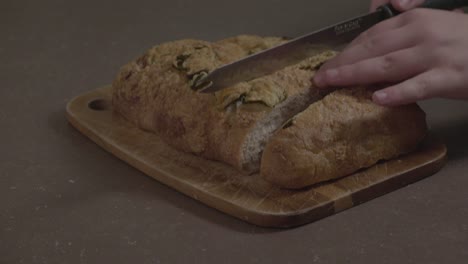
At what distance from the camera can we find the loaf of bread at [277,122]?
5.99 ft

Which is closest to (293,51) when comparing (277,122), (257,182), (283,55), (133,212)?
(283,55)

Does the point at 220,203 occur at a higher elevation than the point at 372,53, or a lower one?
lower

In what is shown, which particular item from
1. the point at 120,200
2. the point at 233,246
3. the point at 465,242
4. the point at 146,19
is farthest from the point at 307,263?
the point at 146,19

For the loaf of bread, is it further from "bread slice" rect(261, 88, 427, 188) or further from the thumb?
the thumb

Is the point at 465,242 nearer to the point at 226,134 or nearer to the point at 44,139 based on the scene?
the point at 226,134

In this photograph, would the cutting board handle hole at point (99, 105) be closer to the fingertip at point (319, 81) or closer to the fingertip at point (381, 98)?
the fingertip at point (319, 81)

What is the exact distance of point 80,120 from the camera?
2260 millimetres

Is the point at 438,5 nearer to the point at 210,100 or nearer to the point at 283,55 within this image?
the point at 283,55

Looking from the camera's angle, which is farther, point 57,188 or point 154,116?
point 154,116

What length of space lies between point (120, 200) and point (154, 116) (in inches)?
11.4

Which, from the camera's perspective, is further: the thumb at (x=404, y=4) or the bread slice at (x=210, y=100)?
the thumb at (x=404, y=4)

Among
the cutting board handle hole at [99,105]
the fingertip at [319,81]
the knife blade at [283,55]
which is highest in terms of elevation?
the knife blade at [283,55]

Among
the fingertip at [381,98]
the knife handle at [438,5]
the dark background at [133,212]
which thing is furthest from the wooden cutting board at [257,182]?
the knife handle at [438,5]

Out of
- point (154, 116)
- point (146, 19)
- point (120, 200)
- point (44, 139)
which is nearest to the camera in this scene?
point (120, 200)
